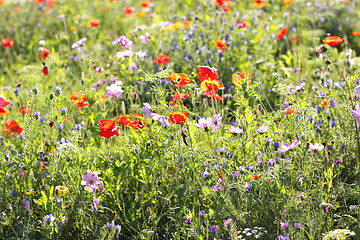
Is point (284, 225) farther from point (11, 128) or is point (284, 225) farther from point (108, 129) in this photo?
point (11, 128)

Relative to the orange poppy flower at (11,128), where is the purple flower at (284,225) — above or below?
below

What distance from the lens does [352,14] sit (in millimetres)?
4809

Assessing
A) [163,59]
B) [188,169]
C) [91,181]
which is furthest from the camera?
[163,59]

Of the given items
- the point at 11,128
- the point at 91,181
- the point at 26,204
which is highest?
the point at 11,128

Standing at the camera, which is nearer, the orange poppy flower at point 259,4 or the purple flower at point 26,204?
the purple flower at point 26,204

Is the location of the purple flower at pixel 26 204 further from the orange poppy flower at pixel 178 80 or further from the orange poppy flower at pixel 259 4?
the orange poppy flower at pixel 259 4

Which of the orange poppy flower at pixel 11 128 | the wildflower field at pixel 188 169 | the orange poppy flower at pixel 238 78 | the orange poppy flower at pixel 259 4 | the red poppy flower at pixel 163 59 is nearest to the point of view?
the wildflower field at pixel 188 169

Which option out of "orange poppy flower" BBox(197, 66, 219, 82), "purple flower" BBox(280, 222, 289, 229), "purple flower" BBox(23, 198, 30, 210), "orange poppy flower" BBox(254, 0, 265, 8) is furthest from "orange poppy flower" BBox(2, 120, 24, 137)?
"orange poppy flower" BBox(254, 0, 265, 8)

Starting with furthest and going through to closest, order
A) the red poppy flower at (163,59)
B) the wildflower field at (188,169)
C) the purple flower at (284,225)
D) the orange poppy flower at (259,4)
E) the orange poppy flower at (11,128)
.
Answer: the orange poppy flower at (259,4) < the red poppy flower at (163,59) < the orange poppy flower at (11,128) < the wildflower field at (188,169) < the purple flower at (284,225)

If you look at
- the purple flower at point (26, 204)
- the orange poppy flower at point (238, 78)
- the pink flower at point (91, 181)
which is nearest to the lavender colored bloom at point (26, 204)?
the purple flower at point (26, 204)

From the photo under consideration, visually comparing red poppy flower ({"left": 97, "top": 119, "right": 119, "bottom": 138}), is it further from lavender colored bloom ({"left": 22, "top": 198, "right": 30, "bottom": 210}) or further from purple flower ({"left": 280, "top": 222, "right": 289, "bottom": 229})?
purple flower ({"left": 280, "top": 222, "right": 289, "bottom": 229})

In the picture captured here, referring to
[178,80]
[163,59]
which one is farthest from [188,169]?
[163,59]

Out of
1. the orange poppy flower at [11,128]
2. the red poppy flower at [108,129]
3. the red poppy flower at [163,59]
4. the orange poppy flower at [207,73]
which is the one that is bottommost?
the orange poppy flower at [11,128]

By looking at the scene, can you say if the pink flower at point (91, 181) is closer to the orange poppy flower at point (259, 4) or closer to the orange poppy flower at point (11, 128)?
the orange poppy flower at point (11, 128)
